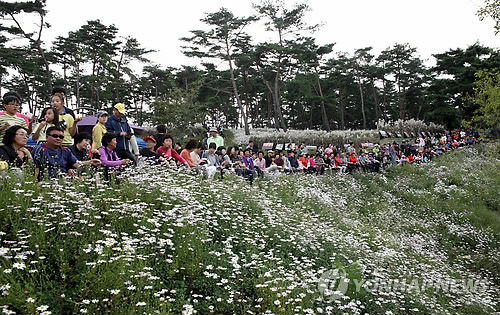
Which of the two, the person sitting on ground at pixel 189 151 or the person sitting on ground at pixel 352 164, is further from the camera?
the person sitting on ground at pixel 352 164

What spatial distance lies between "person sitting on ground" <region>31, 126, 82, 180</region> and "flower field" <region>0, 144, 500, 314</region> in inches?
21.2

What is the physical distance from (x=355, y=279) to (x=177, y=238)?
2.47 meters

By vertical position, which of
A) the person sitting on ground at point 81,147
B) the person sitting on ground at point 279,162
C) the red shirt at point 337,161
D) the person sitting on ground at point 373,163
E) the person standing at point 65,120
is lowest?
the person sitting on ground at point 373,163

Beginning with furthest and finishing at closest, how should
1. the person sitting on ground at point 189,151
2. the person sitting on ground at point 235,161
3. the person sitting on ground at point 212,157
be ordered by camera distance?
1. the person sitting on ground at point 235,161
2. the person sitting on ground at point 212,157
3. the person sitting on ground at point 189,151

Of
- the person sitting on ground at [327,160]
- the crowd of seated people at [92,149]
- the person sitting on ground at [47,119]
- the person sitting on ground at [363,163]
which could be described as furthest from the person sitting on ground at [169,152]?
the person sitting on ground at [363,163]

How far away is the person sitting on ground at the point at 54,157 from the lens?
4.62 metres

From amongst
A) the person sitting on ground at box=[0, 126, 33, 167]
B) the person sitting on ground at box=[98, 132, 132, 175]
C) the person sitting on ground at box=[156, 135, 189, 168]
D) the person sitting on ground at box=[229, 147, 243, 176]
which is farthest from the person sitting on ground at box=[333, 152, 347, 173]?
the person sitting on ground at box=[0, 126, 33, 167]

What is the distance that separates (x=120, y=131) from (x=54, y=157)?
1.94 metres

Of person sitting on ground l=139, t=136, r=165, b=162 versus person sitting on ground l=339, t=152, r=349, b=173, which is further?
person sitting on ground l=339, t=152, r=349, b=173

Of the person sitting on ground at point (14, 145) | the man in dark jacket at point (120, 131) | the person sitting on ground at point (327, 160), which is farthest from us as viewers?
the person sitting on ground at point (327, 160)

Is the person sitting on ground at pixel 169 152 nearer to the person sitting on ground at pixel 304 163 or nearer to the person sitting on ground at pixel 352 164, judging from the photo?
the person sitting on ground at pixel 304 163

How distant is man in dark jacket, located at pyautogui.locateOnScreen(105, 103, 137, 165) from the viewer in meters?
6.33

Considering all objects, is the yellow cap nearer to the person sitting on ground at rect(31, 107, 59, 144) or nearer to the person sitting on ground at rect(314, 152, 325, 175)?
the person sitting on ground at rect(31, 107, 59, 144)

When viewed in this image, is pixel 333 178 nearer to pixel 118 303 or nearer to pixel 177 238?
pixel 177 238
